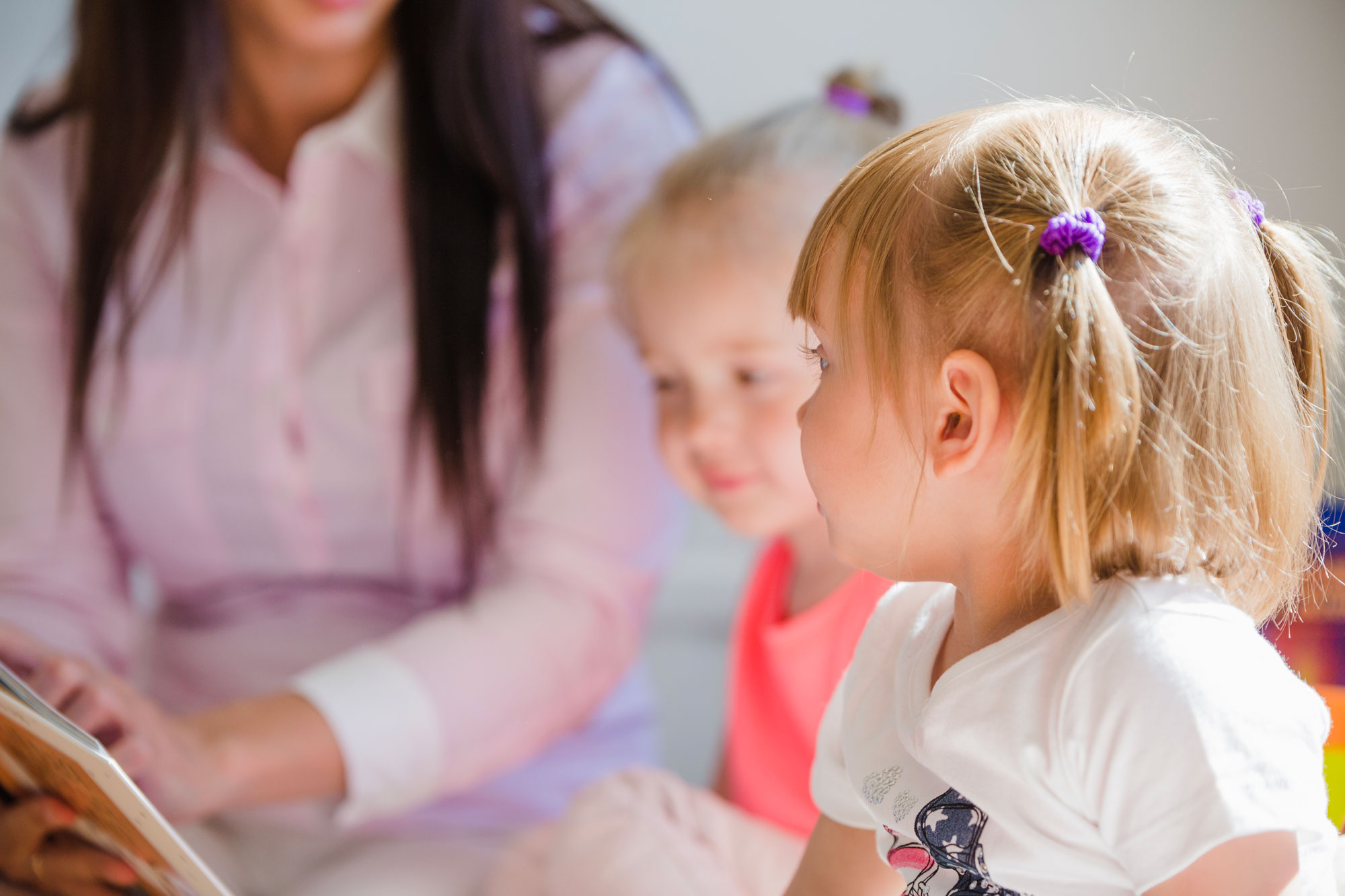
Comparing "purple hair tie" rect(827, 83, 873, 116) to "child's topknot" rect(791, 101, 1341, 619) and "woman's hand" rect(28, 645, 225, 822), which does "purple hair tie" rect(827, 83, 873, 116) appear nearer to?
"child's topknot" rect(791, 101, 1341, 619)

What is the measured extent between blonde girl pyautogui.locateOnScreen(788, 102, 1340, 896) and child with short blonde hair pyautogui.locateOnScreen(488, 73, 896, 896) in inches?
7.4

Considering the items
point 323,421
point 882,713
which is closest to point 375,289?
point 323,421

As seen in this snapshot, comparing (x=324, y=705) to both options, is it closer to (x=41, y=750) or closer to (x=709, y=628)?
(x=41, y=750)

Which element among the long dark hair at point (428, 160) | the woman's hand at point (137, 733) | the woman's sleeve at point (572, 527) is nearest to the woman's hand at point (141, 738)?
the woman's hand at point (137, 733)

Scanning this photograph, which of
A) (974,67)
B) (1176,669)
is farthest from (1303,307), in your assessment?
(974,67)

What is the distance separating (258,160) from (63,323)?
164 millimetres

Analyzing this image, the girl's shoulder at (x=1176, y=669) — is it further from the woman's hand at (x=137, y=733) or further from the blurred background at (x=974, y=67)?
the woman's hand at (x=137, y=733)

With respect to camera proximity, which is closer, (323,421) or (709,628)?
(323,421)

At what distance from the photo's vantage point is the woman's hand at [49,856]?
560mm

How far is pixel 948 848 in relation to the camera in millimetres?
405

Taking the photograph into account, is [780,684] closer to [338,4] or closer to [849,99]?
[849,99]

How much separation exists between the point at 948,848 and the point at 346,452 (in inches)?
19.4

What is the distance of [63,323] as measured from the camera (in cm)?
76

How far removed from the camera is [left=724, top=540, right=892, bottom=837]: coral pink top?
65cm
